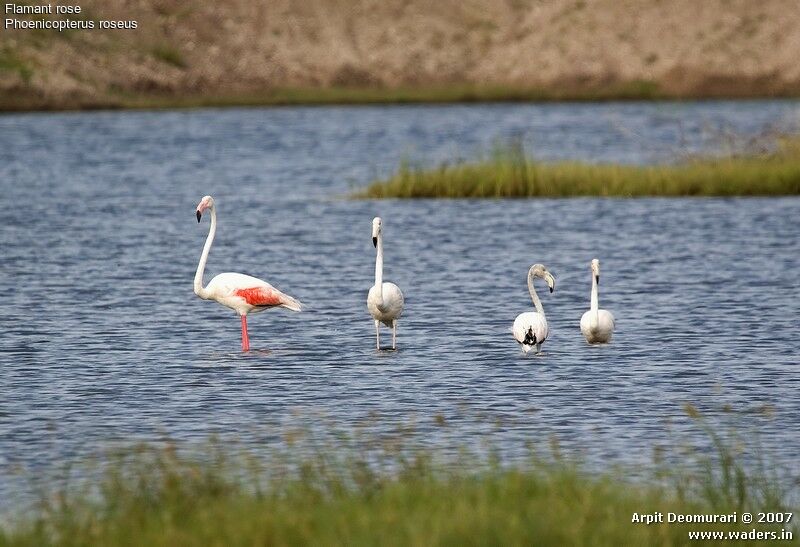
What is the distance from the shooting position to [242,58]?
91.9 metres

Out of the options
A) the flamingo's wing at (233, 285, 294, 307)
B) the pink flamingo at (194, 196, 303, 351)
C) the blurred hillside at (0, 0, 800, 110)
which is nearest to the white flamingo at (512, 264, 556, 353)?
the pink flamingo at (194, 196, 303, 351)

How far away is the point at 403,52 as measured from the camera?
308 ft

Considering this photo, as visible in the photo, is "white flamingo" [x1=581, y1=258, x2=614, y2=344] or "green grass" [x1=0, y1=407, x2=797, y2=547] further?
"white flamingo" [x1=581, y1=258, x2=614, y2=344]

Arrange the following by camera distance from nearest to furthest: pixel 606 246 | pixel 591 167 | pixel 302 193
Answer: pixel 606 246
pixel 591 167
pixel 302 193

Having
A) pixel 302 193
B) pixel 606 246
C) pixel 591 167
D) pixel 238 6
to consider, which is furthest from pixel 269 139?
pixel 238 6

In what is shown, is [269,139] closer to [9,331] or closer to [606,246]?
[606,246]

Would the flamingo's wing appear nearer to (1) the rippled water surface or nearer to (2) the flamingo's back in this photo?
(2) the flamingo's back

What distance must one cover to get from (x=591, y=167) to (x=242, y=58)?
58931 mm

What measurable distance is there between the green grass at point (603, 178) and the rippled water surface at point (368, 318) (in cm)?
37

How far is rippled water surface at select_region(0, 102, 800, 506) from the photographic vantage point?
46.4 ft

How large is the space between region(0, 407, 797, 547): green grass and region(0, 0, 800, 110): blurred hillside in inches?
2729

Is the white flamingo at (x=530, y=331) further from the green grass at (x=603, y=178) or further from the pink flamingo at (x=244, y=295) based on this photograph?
the green grass at (x=603, y=178)

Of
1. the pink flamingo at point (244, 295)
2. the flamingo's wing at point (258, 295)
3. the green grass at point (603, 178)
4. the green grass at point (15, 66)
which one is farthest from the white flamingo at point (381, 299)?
the green grass at point (15, 66)

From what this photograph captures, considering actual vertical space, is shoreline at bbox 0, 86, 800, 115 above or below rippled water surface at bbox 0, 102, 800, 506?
above
